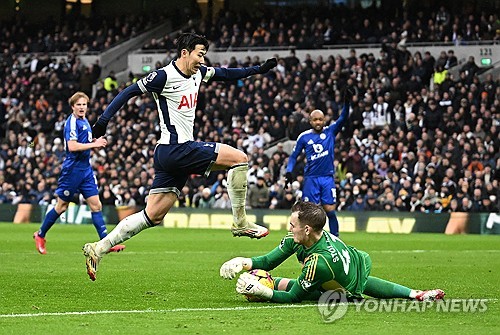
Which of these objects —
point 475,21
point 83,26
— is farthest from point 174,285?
point 83,26

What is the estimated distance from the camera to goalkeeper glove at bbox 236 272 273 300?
9.83m

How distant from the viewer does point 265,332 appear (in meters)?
8.02

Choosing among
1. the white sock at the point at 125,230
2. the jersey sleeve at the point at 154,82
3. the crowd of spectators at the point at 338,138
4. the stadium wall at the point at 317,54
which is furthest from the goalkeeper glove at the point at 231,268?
the stadium wall at the point at 317,54

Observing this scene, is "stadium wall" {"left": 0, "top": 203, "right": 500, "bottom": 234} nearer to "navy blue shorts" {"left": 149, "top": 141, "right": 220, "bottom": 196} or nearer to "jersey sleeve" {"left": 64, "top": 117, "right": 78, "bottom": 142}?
"jersey sleeve" {"left": 64, "top": 117, "right": 78, "bottom": 142}

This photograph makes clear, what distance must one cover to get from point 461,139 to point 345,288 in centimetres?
2062

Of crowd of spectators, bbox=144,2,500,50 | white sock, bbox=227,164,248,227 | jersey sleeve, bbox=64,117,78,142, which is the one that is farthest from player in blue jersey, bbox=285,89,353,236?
crowd of spectators, bbox=144,2,500,50

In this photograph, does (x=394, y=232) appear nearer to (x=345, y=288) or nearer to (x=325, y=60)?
(x=325, y=60)

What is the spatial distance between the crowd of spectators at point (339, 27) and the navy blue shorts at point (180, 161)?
2573 cm

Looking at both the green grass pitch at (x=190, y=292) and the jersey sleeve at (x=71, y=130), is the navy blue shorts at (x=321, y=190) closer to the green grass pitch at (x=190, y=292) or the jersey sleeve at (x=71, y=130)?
the green grass pitch at (x=190, y=292)

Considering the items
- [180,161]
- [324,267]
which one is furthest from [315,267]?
[180,161]

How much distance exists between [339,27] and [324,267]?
100 feet

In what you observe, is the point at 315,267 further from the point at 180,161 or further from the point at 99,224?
the point at 99,224

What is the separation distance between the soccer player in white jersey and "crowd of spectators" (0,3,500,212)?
1697cm

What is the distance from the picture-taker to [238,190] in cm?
1148
